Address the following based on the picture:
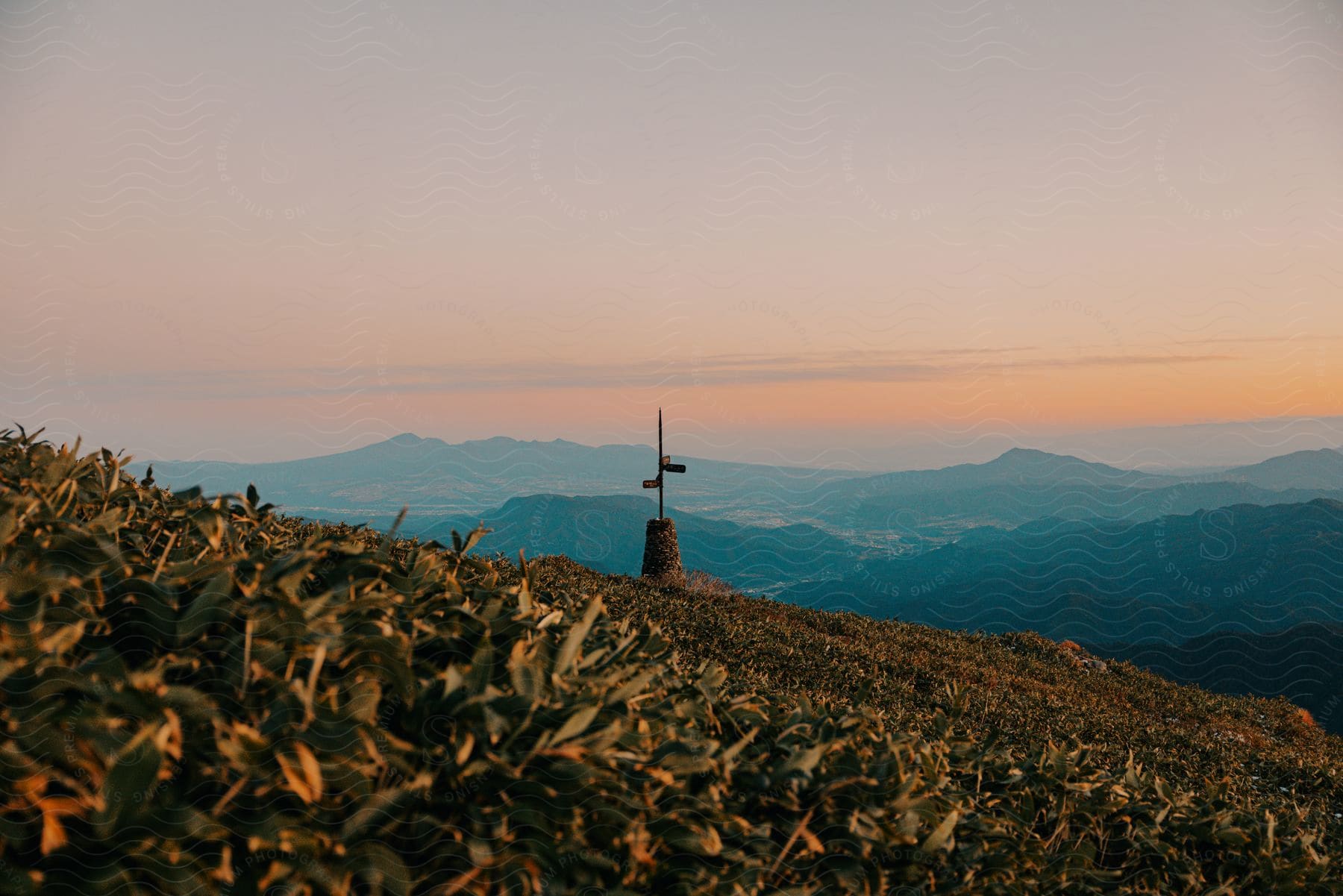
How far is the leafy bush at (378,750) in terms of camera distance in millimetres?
1663

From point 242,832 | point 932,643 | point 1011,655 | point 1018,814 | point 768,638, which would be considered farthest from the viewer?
point 1011,655

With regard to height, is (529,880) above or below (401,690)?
below

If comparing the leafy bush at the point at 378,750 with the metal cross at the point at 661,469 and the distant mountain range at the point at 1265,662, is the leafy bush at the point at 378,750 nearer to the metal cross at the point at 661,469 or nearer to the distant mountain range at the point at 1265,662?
the metal cross at the point at 661,469

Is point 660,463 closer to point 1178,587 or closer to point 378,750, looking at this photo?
point 378,750

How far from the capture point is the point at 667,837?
204 centimetres

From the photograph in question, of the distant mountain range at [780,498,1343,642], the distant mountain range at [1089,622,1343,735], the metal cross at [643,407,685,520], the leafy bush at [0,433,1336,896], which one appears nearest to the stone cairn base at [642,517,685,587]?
the metal cross at [643,407,685,520]

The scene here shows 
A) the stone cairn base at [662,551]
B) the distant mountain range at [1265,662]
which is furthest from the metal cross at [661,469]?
the distant mountain range at [1265,662]

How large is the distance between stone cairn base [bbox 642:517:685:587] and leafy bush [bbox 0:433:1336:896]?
2236 centimetres

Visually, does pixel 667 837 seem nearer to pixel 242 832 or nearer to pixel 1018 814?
pixel 242 832

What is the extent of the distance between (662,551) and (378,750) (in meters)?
23.7

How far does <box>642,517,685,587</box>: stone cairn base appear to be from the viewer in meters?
25.1

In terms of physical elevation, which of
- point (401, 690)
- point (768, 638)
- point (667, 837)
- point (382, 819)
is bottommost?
point (768, 638)

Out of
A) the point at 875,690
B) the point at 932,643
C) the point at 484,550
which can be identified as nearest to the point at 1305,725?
the point at 932,643

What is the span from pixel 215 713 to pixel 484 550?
14.2 metres
